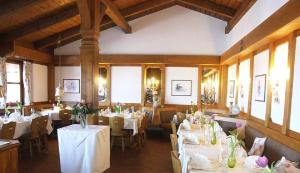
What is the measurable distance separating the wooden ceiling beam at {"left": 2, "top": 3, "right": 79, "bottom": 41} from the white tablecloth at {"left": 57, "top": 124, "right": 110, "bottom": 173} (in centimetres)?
370

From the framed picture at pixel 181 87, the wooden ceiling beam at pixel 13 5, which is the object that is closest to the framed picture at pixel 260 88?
the framed picture at pixel 181 87

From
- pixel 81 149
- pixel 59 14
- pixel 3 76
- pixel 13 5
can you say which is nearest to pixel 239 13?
pixel 59 14

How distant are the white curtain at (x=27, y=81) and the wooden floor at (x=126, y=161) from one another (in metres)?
2.27

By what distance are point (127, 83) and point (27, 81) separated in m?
3.46

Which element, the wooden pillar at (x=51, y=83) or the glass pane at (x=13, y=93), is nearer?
the glass pane at (x=13, y=93)

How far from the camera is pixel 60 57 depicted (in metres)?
8.43

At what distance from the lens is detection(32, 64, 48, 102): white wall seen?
7.71 m

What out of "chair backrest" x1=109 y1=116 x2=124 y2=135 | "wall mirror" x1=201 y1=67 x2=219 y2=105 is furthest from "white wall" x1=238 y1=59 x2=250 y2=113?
"chair backrest" x1=109 y1=116 x2=124 y2=135

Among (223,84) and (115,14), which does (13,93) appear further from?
(223,84)

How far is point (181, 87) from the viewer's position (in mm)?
8094

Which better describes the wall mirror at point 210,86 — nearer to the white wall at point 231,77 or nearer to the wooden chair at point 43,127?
the white wall at point 231,77

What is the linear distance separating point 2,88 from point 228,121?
254 inches

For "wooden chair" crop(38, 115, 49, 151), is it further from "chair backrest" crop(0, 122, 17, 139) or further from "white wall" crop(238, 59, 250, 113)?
"white wall" crop(238, 59, 250, 113)

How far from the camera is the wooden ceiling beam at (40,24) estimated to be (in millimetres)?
6004
